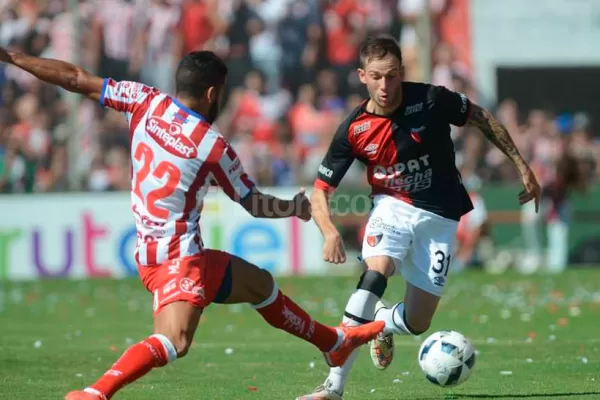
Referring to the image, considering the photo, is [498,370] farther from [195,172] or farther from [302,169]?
[302,169]

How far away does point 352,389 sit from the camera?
8773 mm

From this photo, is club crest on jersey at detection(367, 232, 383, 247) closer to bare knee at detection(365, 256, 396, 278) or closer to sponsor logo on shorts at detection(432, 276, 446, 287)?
bare knee at detection(365, 256, 396, 278)

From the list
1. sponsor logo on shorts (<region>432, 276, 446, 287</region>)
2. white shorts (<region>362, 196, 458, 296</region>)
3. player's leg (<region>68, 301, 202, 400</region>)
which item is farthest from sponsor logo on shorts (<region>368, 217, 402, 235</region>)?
player's leg (<region>68, 301, 202, 400</region>)

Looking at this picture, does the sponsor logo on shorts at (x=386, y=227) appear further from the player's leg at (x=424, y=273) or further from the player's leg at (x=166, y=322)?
the player's leg at (x=166, y=322)

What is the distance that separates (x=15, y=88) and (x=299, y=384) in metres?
15.3

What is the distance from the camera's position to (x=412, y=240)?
8.89 m

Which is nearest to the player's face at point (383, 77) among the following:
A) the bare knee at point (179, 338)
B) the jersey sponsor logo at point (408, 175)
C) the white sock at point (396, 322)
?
the jersey sponsor logo at point (408, 175)

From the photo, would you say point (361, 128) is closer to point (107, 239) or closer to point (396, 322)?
point (396, 322)

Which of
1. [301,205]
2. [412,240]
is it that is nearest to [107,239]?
[412,240]

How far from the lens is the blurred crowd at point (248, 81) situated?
21.6 m

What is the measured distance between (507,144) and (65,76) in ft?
10.6

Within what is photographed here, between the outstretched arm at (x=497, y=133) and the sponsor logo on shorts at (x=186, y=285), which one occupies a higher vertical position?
the outstretched arm at (x=497, y=133)

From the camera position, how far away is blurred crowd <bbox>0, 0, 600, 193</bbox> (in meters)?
21.6

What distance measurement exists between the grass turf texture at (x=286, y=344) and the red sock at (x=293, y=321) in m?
0.71
